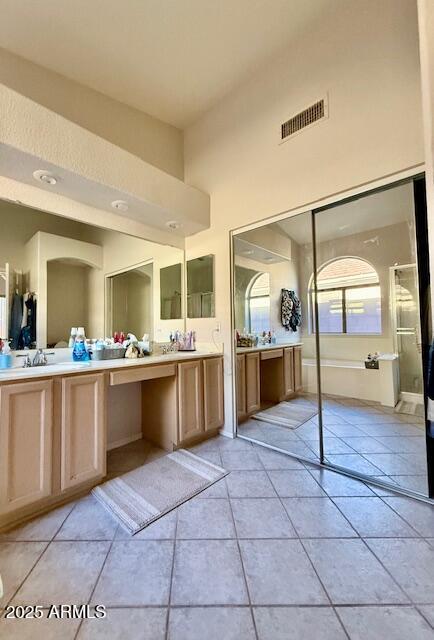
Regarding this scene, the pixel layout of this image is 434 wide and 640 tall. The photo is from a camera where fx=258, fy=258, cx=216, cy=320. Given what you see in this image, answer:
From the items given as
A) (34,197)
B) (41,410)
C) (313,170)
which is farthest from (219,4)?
(41,410)

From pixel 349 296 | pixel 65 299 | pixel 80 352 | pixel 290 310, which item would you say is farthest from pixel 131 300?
pixel 349 296

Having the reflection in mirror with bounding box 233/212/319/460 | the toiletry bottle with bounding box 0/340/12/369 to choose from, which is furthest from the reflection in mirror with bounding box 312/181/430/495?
the toiletry bottle with bounding box 0/340/12/369

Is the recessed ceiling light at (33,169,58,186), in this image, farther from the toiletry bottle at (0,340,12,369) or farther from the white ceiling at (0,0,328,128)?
Answer: the toiletry bottle at (0,340,12,369)

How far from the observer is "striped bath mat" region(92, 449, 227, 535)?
1633 mm

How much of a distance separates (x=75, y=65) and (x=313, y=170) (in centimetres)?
234

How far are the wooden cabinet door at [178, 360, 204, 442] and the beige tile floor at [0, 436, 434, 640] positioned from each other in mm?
720

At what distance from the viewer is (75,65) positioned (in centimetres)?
232

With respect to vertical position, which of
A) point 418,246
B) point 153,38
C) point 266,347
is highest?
point 153,38

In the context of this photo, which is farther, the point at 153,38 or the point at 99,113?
the point at 99,113

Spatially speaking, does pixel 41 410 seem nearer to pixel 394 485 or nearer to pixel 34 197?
pixel 34 197

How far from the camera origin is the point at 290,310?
3.88 m

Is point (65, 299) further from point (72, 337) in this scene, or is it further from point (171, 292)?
point (171, 292)

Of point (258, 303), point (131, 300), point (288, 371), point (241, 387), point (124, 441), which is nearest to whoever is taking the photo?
point (124, 441)

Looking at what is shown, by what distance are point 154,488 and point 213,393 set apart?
106 cm
